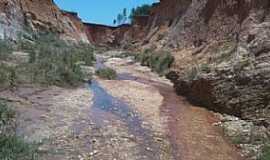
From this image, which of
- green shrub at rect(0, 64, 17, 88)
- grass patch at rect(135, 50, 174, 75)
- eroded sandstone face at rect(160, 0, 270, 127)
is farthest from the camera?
grass patch at rect(135, 50, 174, 75)

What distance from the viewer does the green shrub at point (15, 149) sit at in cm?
552

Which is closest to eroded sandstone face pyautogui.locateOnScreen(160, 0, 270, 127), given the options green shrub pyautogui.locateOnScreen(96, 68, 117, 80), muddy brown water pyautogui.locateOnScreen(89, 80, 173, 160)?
muddy brown water pyautogui.locateOnScreen(89, 80, 173, 160)

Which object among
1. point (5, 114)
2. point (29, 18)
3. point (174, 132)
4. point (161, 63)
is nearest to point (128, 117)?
point (174, 132)

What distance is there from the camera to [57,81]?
13492 millimetres

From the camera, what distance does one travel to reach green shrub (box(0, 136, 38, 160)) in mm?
5523

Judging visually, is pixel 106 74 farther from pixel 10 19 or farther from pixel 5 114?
pixel 5 114

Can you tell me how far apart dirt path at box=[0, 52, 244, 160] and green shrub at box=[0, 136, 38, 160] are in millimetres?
211

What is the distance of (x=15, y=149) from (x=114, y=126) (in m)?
2.92

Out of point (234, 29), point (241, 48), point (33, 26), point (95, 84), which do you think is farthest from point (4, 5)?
point (241, 48)

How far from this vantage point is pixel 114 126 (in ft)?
27.5

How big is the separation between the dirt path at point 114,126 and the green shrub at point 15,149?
0.69 feet

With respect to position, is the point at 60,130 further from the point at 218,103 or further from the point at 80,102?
the point at 218,103

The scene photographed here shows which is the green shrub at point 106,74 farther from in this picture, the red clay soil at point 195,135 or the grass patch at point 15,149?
the grass patch at point 15,149

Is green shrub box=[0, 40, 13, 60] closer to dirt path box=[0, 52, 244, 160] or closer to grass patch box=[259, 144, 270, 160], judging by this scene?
dirt path box=[0, 52, 244, 160]
